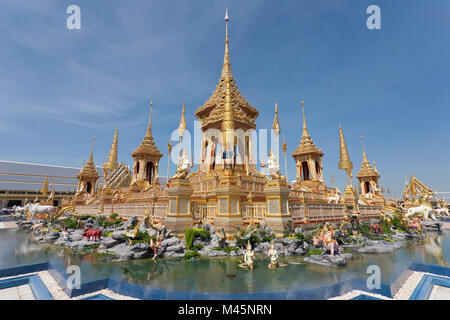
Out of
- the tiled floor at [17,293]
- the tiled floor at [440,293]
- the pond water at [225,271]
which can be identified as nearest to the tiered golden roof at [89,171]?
the pond water at [225,271]

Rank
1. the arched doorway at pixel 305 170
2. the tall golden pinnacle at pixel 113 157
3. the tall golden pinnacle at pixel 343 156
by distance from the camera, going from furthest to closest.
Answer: the tall golden pinnacle at pixel 113 157 < the tall golden pinnacle at pixel 343 156 < the arched doorway at pixel 305 170

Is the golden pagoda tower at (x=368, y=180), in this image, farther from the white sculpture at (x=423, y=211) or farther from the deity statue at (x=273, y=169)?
the deity statue at (x=273, y=169)

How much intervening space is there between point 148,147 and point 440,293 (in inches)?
1328

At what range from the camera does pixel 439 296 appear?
554 centimetres

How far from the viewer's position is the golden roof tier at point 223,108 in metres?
23.1

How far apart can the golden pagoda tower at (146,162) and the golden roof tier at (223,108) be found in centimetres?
1000

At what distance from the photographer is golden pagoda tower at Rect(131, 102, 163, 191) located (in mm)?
31770

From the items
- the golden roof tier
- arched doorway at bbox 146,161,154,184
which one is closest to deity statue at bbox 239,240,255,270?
the golden roof tier

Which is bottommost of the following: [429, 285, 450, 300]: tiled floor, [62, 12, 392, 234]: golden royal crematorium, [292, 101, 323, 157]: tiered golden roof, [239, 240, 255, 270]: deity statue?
[429, 285, 450, 300]: tiled floor

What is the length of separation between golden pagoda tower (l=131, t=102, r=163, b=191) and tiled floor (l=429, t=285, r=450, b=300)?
102 ft

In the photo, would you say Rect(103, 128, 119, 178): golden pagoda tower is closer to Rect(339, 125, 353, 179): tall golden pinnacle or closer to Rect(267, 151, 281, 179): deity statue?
Rect(267, 151, 281, 179): deity statue

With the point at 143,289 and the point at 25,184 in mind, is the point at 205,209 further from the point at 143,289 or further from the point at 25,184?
the point at 25,184

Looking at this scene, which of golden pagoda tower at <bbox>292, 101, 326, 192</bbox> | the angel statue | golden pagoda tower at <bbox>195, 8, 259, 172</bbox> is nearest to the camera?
the angel statue
